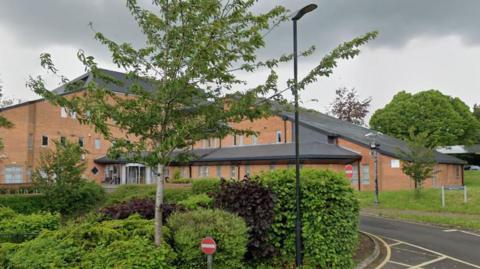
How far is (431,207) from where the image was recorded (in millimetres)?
21922

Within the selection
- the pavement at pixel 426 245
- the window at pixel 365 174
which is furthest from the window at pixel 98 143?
the pavement at pixel 426 245

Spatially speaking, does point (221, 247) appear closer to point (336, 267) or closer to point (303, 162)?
point (336, 267)

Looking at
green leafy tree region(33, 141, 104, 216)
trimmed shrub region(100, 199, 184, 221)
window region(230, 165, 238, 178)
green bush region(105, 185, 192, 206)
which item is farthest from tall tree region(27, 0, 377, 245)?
window region(230, 165, 238, 178)

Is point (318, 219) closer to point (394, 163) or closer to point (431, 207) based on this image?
point (431, 207)

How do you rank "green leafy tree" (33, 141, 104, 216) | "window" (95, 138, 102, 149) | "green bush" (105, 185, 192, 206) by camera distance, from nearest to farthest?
1. "green bush" (105, 185, 192, 206)
2. "green leafy tree" (33, 141, 104, 216)
3. "window" (95, 138, 102, 149)

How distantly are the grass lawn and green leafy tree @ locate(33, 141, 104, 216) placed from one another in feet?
48.6

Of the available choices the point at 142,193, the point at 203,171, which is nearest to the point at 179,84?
the point at 142,193

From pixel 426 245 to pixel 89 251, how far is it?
10.7 m

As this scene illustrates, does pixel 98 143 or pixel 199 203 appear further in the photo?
pixel 98 143

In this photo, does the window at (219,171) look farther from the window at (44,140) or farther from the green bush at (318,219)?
the green bush at (318,219)

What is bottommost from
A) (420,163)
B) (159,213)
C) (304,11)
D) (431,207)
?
(431,207)

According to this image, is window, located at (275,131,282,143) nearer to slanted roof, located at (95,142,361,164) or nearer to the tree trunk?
slanted roof, located at (95,142,361,164)

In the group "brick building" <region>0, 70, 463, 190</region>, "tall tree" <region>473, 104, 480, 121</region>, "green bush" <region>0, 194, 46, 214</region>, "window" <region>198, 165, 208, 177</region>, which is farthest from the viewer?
"tall tree" <region>473, 104, 480, 121</region>

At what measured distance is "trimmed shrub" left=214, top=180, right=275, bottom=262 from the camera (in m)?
9.11
